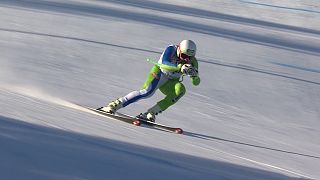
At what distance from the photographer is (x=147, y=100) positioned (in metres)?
12.6

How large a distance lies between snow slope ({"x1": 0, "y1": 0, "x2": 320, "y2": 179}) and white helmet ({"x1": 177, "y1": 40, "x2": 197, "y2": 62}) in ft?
3.13

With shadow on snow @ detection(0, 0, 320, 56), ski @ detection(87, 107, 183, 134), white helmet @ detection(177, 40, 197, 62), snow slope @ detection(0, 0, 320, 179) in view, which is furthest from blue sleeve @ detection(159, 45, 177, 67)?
shadow on snow @ detection(0, 0, 320, 56)

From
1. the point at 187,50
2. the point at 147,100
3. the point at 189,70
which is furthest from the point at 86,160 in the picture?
the point at 147,100

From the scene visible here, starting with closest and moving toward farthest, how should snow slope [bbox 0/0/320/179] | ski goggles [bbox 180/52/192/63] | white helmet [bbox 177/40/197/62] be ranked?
snow slope [bbox 0/0/320/179]
white helmet [bbox 177/40/197/62]
ski goggles [bbox 180/52/192/63]

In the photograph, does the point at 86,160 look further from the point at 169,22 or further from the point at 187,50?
the point at 169,22

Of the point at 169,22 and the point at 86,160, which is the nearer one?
the point at 86,160

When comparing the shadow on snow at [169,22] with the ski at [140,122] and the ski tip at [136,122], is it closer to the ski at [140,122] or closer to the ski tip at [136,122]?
the ski at [140,122]

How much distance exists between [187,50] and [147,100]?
315cm

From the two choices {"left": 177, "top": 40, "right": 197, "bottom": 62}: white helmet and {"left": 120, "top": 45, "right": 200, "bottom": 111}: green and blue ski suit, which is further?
{"left": 120, "top": 45, "right": 200, "bottom": 111}: green and blue ski suit

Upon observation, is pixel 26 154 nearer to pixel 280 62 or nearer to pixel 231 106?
pixel 231 106

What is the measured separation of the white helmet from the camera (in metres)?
9.55

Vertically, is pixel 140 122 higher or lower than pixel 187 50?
lower

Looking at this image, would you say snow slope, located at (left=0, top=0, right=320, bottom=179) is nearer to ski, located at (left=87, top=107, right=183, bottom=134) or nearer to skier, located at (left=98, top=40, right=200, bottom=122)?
ski, located at (left=87, top=107, right=183, bottom=134)

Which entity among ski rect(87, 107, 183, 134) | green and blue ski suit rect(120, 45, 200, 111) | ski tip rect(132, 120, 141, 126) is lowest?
ski tip rect(132, 120, 141, 126)
